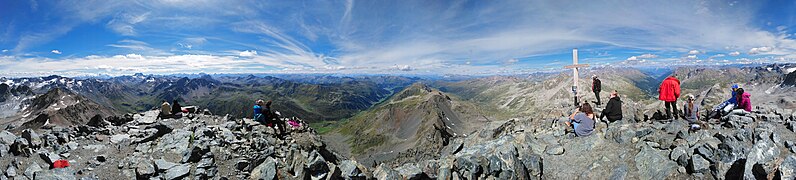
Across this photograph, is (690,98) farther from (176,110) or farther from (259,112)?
(176,110)

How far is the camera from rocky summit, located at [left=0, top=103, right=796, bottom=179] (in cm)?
1273

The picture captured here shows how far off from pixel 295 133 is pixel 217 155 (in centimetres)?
1012

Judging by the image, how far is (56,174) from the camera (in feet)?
38.5

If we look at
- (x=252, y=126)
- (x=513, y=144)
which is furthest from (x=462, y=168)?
(x=252, y=126)

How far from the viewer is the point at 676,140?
15.6 metres

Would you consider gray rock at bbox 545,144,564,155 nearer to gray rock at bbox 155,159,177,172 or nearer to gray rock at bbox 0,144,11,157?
gray rock at bbox 155,159,177,172

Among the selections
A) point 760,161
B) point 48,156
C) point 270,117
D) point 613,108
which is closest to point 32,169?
point 48,156

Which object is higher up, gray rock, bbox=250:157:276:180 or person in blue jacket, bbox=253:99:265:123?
person in blue jacket, bbox=253:99:265:123

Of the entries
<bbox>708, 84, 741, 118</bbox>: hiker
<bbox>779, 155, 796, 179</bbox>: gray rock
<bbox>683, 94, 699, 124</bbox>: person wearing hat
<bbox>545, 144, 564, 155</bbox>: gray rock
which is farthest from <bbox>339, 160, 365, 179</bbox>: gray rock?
<bbox>708, 84, 741, 118</bbox>: hiker

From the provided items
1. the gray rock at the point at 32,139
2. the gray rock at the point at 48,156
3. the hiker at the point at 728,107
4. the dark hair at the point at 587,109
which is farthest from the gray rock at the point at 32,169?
the hiker at the point at 728,107

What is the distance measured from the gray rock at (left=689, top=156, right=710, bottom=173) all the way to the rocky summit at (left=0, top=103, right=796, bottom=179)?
0.03m

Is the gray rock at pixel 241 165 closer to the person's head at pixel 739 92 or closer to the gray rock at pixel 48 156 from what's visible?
the gray rock at pixel 48 156

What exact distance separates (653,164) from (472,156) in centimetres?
→ 800

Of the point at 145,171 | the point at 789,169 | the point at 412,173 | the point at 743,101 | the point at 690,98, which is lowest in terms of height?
the point at 412,173
